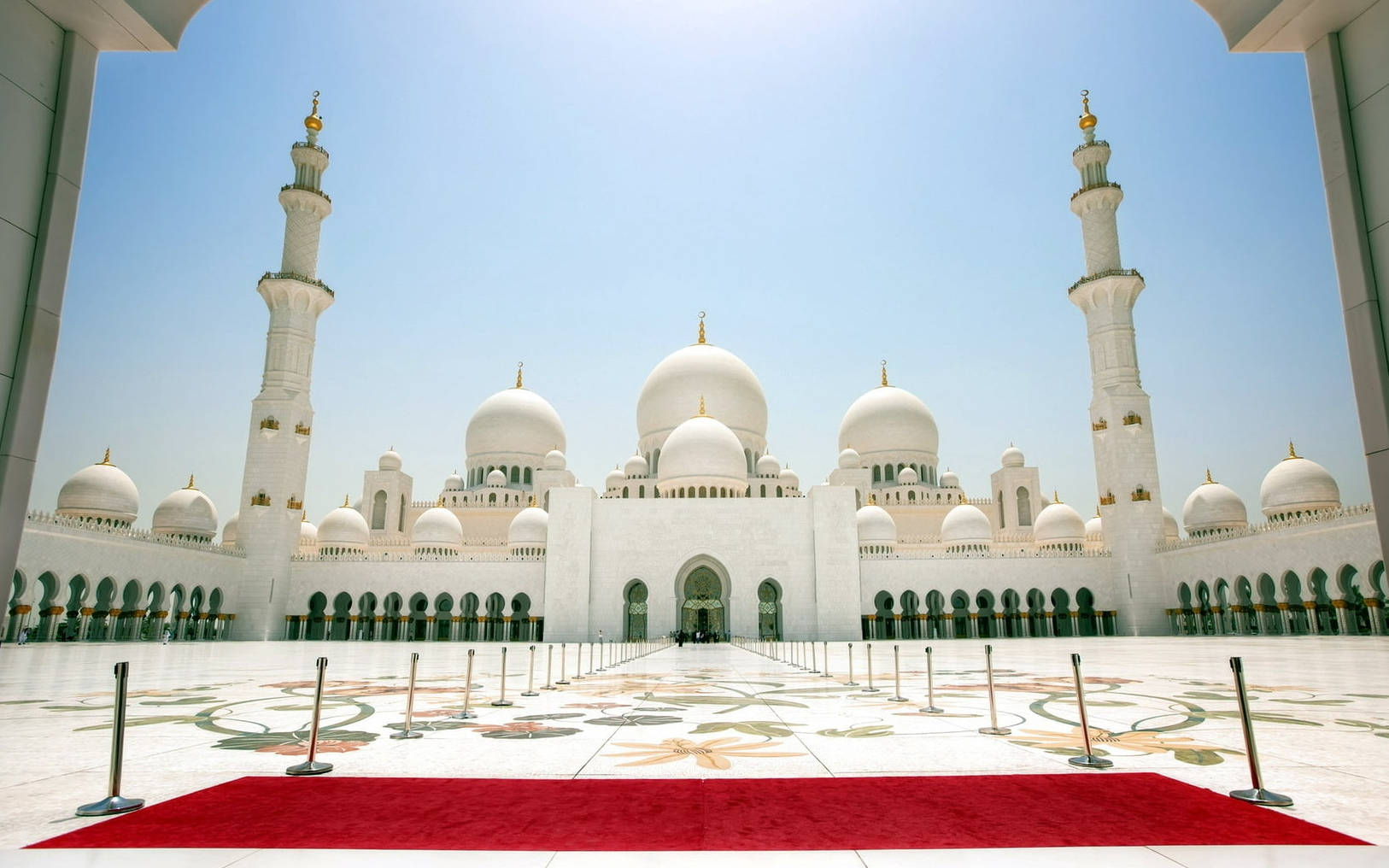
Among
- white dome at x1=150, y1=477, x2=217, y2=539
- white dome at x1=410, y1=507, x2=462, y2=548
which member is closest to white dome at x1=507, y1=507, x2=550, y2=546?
white dome at x1=410, y1=507, x2=462, y2=548

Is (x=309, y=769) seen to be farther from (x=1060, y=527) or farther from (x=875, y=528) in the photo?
(x=1060, y=527)

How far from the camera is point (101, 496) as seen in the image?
95.2ft

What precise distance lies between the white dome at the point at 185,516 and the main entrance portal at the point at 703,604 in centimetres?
2012

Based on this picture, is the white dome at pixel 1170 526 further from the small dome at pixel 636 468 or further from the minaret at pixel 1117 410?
the small dome at pixel 636 468

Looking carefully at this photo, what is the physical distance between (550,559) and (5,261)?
87.0 feet

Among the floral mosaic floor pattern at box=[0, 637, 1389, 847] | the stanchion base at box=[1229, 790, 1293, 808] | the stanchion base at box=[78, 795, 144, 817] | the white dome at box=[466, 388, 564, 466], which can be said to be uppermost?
the white dome at box=[466, 388, 564, 466]

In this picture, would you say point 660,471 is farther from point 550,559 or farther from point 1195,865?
point 1195,865

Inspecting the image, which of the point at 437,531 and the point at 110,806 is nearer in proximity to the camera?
the point at 110,806

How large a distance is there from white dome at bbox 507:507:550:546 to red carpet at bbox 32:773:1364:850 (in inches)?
1193

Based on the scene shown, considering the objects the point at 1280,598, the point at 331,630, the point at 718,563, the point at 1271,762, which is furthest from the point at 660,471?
the point at 1271,762

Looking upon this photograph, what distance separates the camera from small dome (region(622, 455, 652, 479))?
36219mm

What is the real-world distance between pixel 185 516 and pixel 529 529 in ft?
44.8

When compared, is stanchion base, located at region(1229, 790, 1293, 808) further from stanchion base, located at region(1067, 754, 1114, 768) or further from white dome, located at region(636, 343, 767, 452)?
white dome, located at region(636, 343, 767, 452)

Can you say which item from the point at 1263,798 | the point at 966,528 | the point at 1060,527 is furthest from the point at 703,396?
the point at 1263,798
